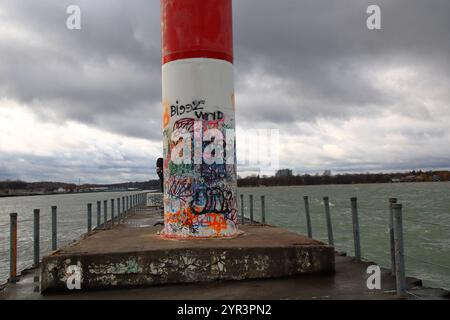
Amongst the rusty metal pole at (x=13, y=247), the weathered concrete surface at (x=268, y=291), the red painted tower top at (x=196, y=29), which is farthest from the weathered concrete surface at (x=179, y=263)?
the red painted tower top at (x=196, y=29)

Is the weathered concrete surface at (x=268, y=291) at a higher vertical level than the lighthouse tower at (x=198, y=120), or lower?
lower

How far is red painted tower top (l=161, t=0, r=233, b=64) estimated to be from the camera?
8516mm

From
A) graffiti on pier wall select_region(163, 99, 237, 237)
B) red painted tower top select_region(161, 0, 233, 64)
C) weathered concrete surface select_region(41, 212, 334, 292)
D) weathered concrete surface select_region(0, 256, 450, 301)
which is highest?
red painted tower top select_region(161, 0, 233, 64)

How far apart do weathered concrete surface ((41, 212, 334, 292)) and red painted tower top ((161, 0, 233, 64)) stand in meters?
3.80

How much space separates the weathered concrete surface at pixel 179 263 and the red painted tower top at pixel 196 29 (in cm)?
380

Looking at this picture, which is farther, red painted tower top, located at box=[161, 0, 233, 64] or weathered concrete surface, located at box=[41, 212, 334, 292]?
red painted tower top, located at box=[161, 0, 233, 64]

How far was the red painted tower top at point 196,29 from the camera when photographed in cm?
852

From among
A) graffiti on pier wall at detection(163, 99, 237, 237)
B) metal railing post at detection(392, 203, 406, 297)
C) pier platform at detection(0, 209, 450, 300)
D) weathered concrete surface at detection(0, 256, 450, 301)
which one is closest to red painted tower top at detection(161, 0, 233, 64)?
graffiti on pier wall at detection(163, 99, 237, 237)

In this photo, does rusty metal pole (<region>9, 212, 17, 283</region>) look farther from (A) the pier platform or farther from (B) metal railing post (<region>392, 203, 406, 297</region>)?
(B) metal railing post (<region>392, 203, 406, 297</region>)

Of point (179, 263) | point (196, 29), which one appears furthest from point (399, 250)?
point (196, 29)

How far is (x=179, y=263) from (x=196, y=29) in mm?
4505

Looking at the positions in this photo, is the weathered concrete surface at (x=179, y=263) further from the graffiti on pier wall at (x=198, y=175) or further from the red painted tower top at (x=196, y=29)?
the red painted tower top at (x=196, y=29)
